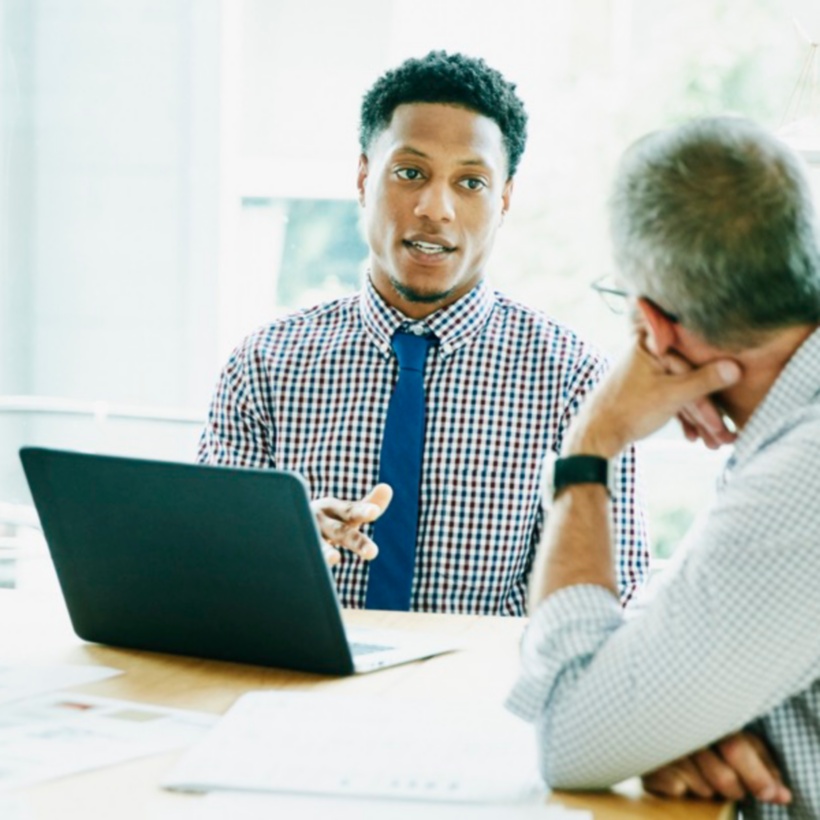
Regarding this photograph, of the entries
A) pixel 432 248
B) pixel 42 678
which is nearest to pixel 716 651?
pixel 42 678

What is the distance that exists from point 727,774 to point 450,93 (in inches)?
56.8

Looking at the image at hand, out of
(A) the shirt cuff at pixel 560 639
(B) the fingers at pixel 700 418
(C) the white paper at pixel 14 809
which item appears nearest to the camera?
(C) the white paper at pixel 14 809

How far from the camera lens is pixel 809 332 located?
120 cm

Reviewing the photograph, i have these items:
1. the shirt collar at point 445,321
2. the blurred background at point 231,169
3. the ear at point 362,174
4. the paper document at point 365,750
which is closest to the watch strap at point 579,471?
the paper document at point 365,750

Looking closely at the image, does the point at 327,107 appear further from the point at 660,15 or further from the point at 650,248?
the point at 650,248

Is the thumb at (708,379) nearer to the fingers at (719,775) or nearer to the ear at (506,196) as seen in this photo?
the fingers at (719,775)

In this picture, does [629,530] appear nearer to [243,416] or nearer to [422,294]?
[422,294]

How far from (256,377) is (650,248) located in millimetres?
1172

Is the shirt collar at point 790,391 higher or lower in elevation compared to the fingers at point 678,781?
higher

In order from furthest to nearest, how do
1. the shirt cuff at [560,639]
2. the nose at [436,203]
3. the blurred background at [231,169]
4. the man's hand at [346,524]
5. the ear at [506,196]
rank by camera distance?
Result: the blurred background at [231,169]
the ear at [506,196]
the nose at [436,203]
the man's hand at [346,524]
the shirt cuff at [560,639]

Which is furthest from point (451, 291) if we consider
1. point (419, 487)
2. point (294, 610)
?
point (294, 610)

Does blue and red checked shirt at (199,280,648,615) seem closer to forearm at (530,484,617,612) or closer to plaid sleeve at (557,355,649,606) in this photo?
plaid sleeve at (557,355,649,606)

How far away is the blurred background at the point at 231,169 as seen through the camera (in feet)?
11.0

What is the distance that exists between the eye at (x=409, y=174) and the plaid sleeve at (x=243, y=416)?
0.38m
